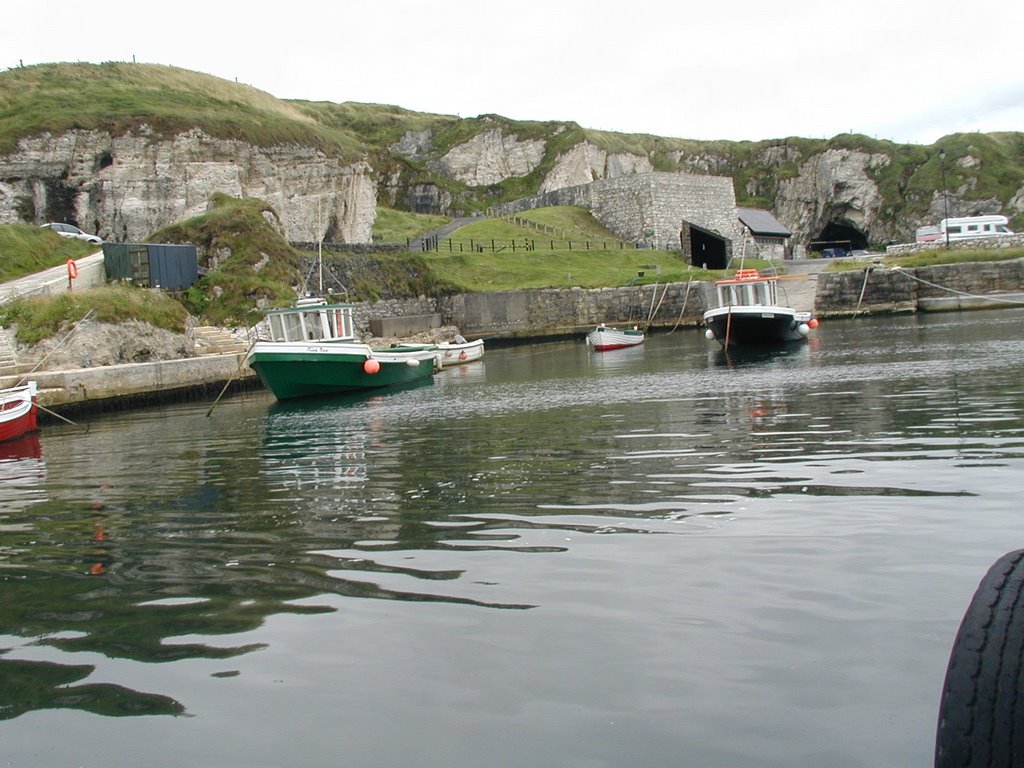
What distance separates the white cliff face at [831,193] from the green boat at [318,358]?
69933mm

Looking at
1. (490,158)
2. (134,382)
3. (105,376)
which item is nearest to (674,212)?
(490,158)

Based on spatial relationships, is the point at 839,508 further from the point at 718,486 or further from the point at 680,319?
the point at 680,319

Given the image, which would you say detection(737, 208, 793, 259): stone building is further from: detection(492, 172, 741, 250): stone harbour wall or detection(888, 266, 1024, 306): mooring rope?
detection(888, 266, 1024, 306): mooring rope

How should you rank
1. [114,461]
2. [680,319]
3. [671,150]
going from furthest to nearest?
[671,150] < [680,319] < [114,461]

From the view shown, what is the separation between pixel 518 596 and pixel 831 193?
91623mm

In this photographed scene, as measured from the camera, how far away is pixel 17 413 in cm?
2014

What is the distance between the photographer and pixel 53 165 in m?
43.3

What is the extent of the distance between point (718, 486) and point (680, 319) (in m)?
44.3

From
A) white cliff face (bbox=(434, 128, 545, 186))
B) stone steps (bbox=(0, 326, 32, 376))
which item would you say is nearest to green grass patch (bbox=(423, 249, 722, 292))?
stone steps (bbox=(0, 326, 32, 376))

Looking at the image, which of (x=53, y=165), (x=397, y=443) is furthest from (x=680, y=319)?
(x=397, y=443)

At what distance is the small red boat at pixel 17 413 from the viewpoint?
65.1 feet

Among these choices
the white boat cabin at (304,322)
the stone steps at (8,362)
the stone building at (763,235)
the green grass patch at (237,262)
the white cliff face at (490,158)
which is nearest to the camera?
the stone steps at (8,362)

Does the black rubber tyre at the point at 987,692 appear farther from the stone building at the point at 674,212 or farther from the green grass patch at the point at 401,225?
the stone building at the point at 674,212

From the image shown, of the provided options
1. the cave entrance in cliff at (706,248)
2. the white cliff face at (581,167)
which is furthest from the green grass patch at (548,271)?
the white cliff face at (581,167)
